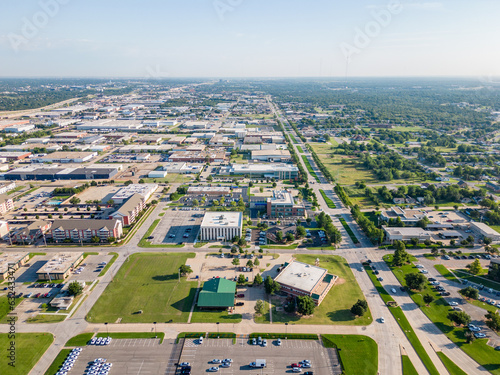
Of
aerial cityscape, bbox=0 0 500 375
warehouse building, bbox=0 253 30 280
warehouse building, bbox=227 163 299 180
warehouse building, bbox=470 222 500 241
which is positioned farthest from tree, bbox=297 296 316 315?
warehouse building, bbox=227 163 299 180

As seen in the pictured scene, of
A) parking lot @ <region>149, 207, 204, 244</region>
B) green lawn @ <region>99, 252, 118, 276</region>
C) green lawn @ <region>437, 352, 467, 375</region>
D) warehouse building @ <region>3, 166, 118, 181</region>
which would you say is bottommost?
green lawn @ <region>437, 352, 467, 375</region>

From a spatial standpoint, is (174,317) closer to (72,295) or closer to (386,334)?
(72,295)

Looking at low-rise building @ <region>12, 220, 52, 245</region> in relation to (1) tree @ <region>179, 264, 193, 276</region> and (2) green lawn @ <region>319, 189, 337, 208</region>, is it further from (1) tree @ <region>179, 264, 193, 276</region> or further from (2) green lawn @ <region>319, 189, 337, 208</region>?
(2) green lawn @ <region>319, 189, 337, 208</region>

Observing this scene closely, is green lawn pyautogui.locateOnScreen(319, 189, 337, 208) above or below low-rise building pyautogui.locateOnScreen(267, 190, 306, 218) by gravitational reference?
below

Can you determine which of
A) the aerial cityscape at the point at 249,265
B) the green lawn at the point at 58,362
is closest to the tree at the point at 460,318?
the aerial cityscape at the point at 249,265

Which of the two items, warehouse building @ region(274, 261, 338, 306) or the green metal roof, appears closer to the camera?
the green metal roof

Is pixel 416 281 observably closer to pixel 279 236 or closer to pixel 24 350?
pixel 279 236

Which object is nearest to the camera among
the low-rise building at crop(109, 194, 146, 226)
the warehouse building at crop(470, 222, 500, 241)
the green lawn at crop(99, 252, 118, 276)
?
the green lawn at crop(99, 252, 118, 276)

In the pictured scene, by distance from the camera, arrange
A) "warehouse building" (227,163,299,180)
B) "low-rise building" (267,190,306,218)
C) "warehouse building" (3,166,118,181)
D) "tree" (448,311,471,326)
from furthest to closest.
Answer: "warehouse building" (227,163,299,180), "warehouse building" (3,166,118,181), "low-rise building" (267,190,306,218), "tree" (448,311,471,326)

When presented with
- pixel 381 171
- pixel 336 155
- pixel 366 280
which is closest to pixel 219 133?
pixel 336 155
